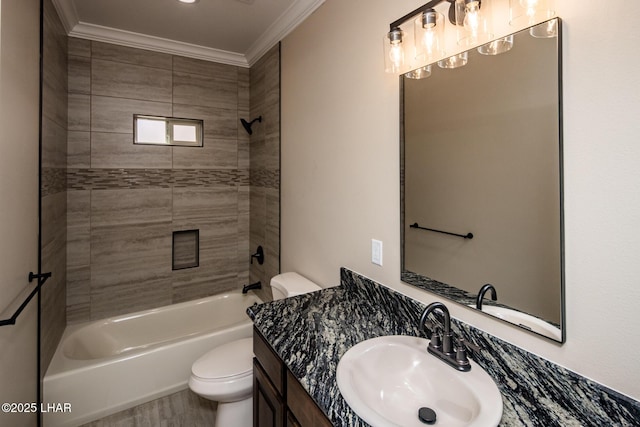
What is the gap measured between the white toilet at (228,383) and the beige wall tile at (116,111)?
6.78ft

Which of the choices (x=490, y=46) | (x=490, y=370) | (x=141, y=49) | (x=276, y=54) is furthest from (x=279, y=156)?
(x=490, y=370)

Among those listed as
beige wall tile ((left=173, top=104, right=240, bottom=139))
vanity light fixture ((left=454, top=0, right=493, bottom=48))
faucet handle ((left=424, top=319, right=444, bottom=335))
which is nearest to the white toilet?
faucet handle ((left=424, top=319, right=444, bottom=335))

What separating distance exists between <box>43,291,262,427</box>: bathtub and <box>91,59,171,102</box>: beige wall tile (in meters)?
1.90

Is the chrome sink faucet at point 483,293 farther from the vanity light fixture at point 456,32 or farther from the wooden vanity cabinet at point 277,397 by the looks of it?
the vanity light fixture at point 456,32

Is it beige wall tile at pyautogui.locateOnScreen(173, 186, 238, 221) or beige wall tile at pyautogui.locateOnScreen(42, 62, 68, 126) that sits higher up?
beige wall tile at pyautogui.locateOnScreen(42, 62, 68, 126)

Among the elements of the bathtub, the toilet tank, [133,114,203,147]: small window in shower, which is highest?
[133,114,203,147]: small window in shower

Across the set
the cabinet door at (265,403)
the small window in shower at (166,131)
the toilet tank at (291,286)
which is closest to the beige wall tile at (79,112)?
the small window in shower at (166,131)

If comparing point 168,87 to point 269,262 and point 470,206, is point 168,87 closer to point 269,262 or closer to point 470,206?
point 269,262

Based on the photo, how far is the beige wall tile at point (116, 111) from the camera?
100 inches

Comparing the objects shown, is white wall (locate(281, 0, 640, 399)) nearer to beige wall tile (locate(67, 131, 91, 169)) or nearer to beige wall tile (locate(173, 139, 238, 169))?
beige wall tile (locate(173, 139, 238, 169))

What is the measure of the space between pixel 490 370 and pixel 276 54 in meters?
2.59

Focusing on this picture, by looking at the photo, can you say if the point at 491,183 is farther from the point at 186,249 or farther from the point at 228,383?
the point at 186,249

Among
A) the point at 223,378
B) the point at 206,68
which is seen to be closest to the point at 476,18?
the point at 223,378

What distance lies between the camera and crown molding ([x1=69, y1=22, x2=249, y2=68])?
97.7 inches
